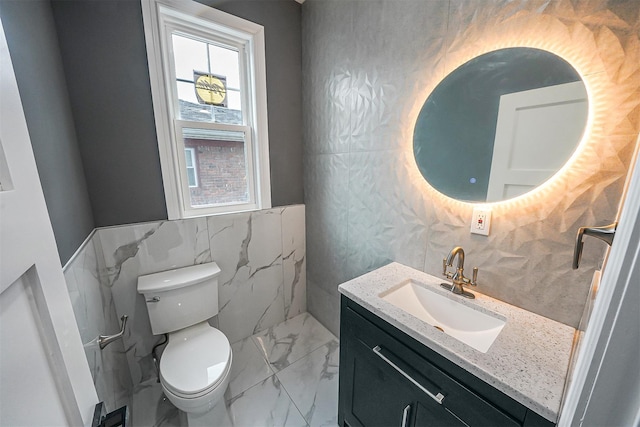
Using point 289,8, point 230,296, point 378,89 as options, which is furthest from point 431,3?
point 230,296

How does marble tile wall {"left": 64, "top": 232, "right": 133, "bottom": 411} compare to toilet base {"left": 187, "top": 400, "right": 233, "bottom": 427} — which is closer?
marble tile wall {"left": 64, "top": 232, "right": 133, "bottom": 411}

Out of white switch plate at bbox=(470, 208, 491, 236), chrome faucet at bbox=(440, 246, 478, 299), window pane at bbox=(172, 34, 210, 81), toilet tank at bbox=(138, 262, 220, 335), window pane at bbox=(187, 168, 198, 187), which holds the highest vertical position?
window pane at bbox=(172, 34, 210, 81)

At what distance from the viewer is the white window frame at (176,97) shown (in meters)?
1.41

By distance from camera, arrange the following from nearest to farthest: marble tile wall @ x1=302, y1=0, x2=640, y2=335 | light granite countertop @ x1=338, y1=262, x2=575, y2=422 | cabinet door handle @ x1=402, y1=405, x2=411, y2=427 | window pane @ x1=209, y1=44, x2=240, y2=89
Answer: light granite countertop @ x1=338, y1=262, x2=575, y2=422 < marble tile wall @ x1=302, y1=0, x2=640, y2=335 < cabinet door handle @ x1=402, y1=405, x2=411, y2=427 < window pane @ x1=209, y1=44, x2=240, y2=89

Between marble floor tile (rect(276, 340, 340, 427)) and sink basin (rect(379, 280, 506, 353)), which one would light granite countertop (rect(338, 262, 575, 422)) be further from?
marble floor tile (rect(276, 340, 340, 427))

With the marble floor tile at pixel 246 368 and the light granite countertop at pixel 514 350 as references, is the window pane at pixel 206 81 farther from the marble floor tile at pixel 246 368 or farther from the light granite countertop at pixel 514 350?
the marble floor tile at pixel 246 368

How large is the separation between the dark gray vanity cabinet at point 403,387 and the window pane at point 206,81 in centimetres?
156

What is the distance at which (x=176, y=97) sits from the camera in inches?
60.9

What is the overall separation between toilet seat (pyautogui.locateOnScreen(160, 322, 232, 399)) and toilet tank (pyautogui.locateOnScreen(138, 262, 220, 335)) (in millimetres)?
95

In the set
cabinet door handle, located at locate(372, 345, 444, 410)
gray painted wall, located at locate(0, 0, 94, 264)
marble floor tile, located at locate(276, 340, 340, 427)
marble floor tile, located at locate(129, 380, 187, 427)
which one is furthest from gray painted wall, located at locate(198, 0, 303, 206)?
marble floor tile, located at locate(129, 380, 187, 427)

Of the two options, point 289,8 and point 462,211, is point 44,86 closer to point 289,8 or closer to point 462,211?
point 289,8

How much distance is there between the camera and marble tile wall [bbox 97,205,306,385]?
1.46m

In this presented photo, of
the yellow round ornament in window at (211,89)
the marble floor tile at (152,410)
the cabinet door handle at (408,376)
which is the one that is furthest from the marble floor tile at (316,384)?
the yellow round ornament in window at (211,89)

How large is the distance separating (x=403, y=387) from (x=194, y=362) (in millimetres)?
1072
